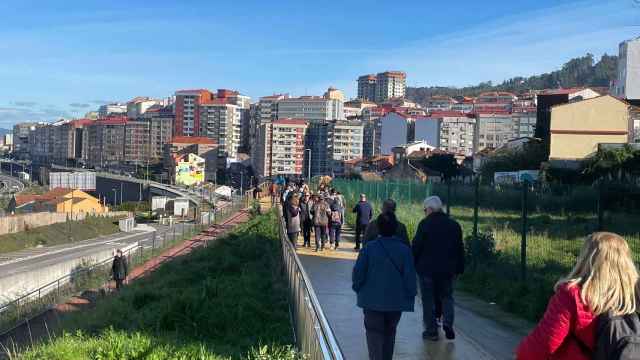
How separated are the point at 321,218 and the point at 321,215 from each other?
0.26 ft

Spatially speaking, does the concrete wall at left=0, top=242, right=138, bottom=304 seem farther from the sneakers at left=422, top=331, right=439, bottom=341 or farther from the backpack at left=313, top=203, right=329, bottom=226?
the sneakers at left=422, top=331, right=439, bottom=341

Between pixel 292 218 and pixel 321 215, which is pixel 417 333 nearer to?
pixel 292 218

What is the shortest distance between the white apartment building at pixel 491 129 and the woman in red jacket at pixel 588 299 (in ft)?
545

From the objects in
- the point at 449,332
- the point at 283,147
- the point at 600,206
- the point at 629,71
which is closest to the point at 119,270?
the point at 600,206

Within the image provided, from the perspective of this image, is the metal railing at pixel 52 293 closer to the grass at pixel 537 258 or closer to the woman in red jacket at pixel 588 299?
the grass at pixel 537 258

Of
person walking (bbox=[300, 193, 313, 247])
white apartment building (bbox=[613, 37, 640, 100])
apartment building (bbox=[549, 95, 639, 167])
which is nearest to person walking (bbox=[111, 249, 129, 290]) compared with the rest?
person walking (bbox=[300, 193, 313, 247])

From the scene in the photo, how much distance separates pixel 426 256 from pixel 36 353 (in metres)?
4.44

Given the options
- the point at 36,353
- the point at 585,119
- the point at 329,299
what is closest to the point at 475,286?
the point at 329,299

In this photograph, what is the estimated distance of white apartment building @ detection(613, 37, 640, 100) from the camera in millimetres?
91062

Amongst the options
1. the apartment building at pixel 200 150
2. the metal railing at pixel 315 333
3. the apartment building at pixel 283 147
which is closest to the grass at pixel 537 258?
the metal railing at pixel 315 333

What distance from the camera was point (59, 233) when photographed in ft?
271

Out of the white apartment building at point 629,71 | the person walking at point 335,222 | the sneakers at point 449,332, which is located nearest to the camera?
the sneakers at point 449,332

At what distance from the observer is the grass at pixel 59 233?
7219cm

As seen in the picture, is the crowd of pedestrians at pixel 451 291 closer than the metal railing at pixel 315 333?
Yes
